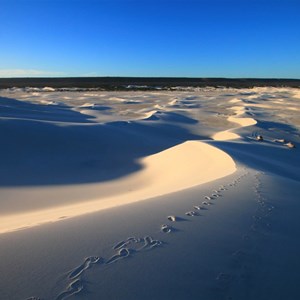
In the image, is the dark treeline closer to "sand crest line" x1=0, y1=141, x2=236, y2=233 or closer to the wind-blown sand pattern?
"sand crest line" x1=0, y1=141, x2=236, y2=233

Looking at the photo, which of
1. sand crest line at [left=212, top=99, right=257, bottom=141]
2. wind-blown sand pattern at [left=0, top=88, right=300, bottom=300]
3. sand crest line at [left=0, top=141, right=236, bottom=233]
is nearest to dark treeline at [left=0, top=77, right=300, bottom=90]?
sand crest line at [left=212, top=99, right=257, bottom=141]

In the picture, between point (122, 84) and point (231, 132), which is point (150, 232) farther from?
point (122, 84)

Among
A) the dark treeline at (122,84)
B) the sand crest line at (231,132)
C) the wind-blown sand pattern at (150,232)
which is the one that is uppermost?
the wind-blown sand pattern at (150,232)

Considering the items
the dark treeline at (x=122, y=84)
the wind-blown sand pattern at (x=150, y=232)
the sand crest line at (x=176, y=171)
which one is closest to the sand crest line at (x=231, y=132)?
the sand crest line at (x=176, y=171)

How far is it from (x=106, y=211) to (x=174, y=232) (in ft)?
3.05

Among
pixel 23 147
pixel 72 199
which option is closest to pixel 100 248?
pixel 72 199

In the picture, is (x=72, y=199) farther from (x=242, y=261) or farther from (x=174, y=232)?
(x=242, y=261)

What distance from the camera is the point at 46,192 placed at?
641cm

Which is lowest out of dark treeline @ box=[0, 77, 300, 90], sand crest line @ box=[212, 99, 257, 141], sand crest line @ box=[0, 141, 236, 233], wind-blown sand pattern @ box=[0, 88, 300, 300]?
dark treeline @ box=[0, 77, 300, 90]

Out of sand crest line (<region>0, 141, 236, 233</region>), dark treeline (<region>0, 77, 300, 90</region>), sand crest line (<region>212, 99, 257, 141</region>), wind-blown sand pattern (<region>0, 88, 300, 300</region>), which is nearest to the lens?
wind-blown sand pattern (<region>0, 88, 300, 300</region>)

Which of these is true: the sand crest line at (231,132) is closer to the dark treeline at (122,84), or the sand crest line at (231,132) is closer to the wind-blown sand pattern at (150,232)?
the wind-blown sand pattern at (150,232)

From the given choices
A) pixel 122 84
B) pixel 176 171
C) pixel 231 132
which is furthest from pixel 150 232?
pixel 122 84

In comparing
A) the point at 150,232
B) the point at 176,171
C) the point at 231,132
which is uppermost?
the point at 150,232

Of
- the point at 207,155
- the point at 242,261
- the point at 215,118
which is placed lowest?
the point at 215,118
